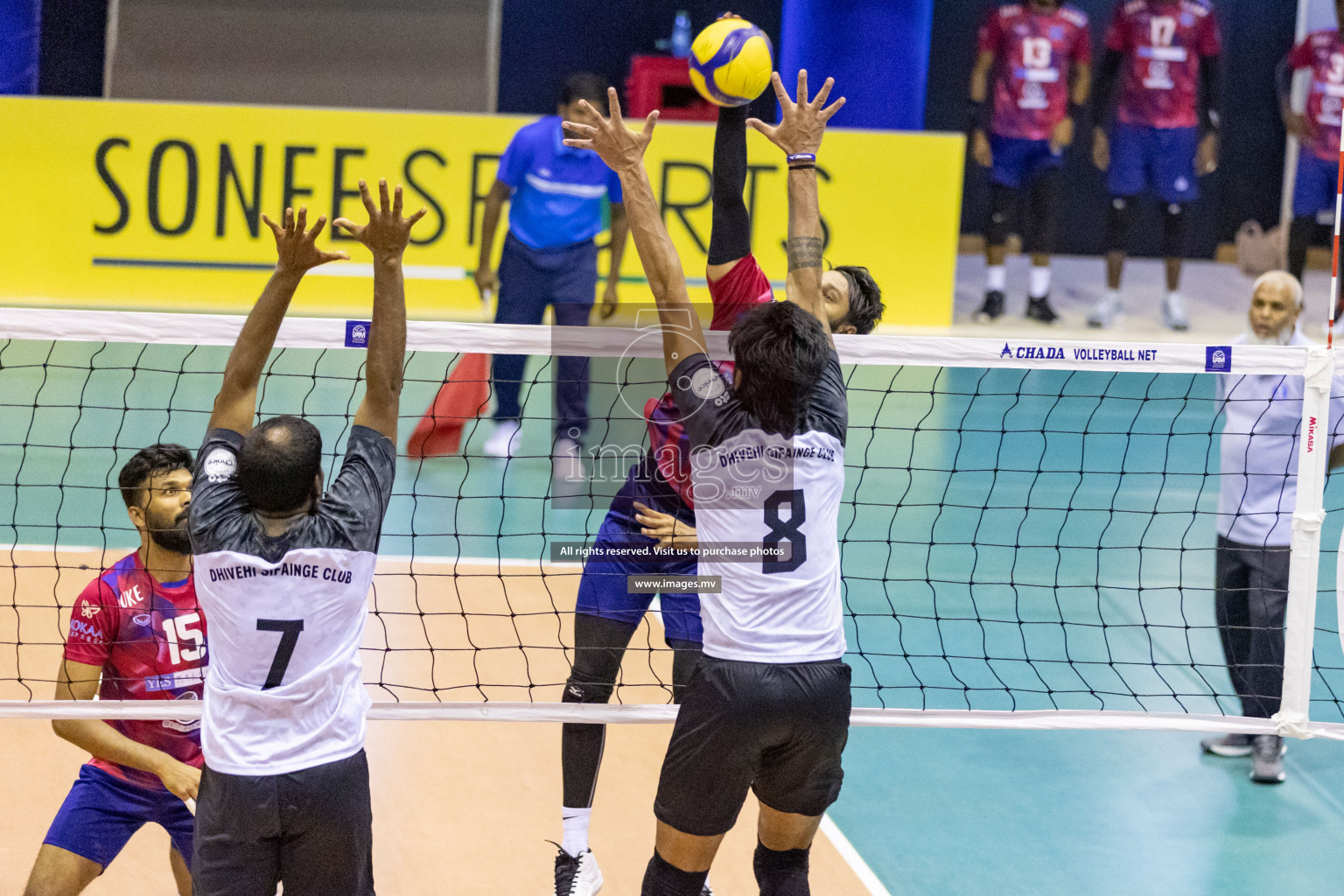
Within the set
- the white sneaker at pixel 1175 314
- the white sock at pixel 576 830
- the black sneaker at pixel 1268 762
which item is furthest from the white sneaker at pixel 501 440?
the white sneaker at pixel 1175 314

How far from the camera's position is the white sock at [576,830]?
443 cm

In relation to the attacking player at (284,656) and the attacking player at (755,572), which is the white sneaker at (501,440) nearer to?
the attacking player at (755,572)

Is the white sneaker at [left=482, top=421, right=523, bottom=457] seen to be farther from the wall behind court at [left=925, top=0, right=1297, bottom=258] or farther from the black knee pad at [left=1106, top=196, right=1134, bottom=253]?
the wall behind court at [left=925, top=0, right=1297, bottom=258]

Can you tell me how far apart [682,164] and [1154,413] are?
424 centimetres

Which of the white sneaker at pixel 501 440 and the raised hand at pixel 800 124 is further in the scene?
the white sneaker at pixel 501 440

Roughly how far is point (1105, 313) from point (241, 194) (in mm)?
7471

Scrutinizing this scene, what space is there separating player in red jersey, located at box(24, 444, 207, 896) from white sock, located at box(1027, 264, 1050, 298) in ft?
32.2

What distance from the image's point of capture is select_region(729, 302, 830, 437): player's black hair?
3.41 meters

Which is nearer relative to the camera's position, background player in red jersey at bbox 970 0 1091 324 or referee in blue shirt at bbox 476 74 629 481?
referee in blue shirt at bbox 476 74 629 481

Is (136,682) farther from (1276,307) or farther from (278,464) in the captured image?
(1276,307)

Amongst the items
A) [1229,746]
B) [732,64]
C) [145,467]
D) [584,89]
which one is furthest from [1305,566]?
[584,89]

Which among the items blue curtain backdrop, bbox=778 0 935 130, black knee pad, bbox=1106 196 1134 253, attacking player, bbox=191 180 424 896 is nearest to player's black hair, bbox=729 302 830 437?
attacking player, bbox=191 180 424 896

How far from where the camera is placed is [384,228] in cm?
329

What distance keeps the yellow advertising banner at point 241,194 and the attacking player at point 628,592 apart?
7.36m
